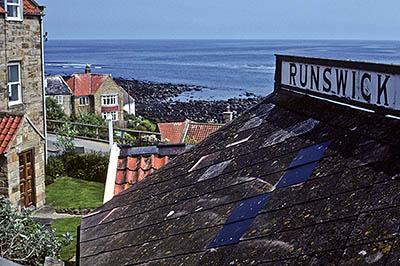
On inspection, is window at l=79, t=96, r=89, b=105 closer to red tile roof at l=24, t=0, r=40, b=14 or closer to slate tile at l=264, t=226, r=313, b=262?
red tile roof at l=24, t=0, r=40, b=14

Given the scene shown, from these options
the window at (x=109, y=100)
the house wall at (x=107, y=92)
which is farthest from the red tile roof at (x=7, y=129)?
the window at (x=109, y=100)

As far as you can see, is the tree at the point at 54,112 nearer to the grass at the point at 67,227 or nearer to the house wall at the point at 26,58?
the house wall at the point at 26,58

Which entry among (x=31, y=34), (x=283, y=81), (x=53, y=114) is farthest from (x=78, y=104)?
(x=283, y=81)

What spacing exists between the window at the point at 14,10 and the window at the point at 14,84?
1.90m

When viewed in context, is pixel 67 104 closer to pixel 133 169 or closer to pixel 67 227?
pixel 67 227

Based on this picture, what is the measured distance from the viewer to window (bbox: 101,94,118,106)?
189 feet

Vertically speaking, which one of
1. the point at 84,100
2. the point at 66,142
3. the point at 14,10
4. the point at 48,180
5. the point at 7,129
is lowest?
the point at 48,180

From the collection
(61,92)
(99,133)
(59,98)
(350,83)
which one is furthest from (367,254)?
(61,92)

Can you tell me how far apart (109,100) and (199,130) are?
2674 centimetres

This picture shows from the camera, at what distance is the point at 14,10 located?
72.1 ft

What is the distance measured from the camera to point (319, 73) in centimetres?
498

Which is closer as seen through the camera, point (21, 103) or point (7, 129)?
point (7, 129)

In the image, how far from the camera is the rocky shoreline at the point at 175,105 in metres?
72.6

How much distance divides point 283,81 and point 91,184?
17.8m
